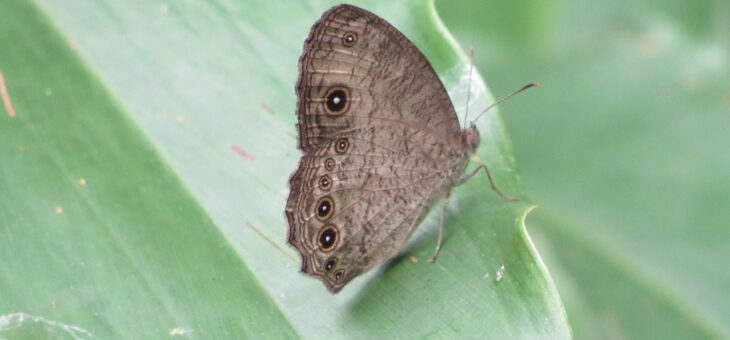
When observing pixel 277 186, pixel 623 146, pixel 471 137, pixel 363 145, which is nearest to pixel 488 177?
pixel 471 137

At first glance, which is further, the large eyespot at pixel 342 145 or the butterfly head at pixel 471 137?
the butterfly head at pixel 471 137

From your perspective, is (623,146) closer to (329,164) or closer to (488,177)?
(488,177)

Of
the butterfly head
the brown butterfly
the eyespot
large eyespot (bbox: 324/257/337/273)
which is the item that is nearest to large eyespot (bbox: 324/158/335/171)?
the brown butterfly

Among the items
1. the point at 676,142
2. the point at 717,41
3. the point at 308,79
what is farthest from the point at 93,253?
the point at 717,41

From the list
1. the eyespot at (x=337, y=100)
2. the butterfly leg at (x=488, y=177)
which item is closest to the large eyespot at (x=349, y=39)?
the eyespot at (x=337, y=100)

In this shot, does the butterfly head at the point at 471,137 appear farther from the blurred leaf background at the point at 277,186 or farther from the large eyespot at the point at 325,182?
the large eyespot at the point at 325,182

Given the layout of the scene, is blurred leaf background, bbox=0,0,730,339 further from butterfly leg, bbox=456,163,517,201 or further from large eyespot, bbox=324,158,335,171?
large eyespot, bbox=324,158,335,171
